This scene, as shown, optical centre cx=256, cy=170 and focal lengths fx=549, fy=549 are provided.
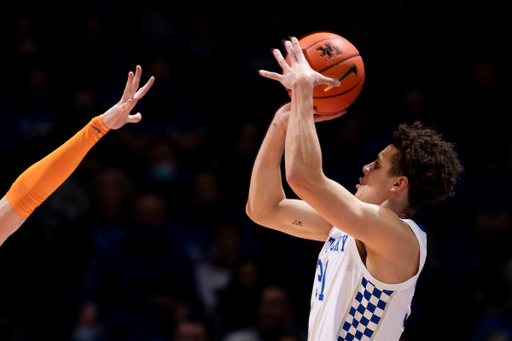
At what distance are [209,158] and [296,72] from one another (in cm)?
427

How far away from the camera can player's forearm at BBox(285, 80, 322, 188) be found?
2608 millimetres

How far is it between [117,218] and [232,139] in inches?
72.9

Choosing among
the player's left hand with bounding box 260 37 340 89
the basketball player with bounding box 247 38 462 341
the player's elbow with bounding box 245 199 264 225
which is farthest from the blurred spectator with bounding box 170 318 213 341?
the player's left hand with bounding box 260 37 340 89

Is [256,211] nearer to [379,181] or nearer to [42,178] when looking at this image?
[379,181]

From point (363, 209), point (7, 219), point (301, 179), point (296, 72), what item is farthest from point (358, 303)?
point (7, 219)

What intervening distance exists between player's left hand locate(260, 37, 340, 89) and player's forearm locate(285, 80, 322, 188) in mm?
34

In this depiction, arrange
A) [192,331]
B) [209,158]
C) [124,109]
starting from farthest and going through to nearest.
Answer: [209,158], [192,331], [124,109]

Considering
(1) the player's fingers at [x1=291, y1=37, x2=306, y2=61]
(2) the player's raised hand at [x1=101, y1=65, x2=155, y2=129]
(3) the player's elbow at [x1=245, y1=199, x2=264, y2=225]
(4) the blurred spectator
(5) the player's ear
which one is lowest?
(4) the blurred spectator

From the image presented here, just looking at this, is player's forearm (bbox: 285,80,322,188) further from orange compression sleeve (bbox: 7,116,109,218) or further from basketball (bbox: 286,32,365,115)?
orange compression sleeve (bbox: 7,116,109,218)


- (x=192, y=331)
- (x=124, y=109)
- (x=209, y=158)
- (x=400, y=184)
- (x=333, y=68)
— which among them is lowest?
(x=192, y=331)

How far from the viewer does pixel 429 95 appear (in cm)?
740

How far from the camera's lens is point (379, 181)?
10.2ft

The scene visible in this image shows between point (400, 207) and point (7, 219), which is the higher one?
point (7, 219)

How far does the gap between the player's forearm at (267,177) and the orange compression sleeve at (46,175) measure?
99 cm
